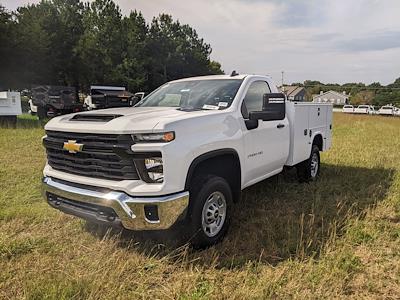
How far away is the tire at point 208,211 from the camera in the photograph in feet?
11.4

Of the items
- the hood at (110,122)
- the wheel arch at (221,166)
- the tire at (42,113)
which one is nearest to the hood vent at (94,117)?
the hood at (110,122)

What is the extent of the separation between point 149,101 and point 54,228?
2094 mm

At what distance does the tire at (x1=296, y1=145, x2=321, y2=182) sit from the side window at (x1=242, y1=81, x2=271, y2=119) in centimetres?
187

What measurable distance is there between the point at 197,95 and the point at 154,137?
1673 mm

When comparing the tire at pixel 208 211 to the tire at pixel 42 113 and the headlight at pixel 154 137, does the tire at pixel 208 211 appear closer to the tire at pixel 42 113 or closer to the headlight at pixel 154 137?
the headlight at pixel 154 137

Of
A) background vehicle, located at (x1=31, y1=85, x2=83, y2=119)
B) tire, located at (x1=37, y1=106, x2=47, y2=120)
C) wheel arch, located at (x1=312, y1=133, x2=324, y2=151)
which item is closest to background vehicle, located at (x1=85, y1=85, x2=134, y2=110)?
background vehicle, located at (x1=31, y1=85, x2=83, y2=119)

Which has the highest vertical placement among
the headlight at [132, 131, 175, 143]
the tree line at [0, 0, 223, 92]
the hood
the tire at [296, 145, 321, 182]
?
the tree line at [0, 0, 223, 92]

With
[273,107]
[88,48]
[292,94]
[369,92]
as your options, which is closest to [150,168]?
[273,107]

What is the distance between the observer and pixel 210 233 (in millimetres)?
3773

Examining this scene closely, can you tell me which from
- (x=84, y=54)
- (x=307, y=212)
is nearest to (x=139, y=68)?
(x=84, y=54)

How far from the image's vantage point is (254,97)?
473 centimetres

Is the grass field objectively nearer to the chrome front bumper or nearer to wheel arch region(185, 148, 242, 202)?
the chrome front bumper

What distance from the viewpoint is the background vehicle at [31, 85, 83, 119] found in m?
20.7

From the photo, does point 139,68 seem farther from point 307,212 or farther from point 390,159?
point 307,212
